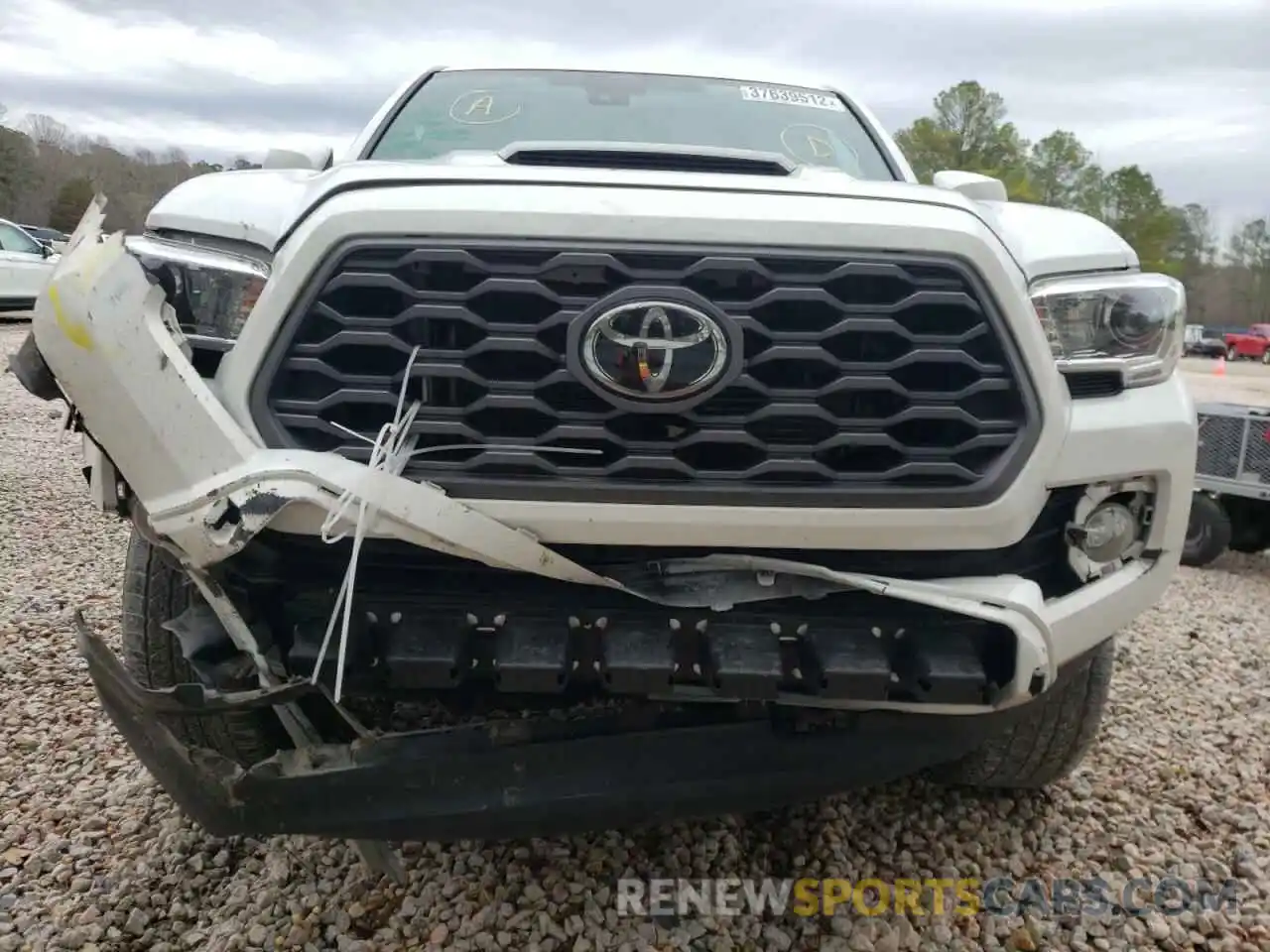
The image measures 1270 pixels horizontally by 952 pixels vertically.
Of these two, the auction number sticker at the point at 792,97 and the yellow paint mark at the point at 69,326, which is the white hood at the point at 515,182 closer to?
the yellow paint mark at the point at 69,326

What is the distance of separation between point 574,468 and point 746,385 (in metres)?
0.35

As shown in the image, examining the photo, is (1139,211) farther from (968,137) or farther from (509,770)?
(509,770)

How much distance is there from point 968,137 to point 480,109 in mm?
47713

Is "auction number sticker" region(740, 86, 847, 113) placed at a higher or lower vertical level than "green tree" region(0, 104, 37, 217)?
lower

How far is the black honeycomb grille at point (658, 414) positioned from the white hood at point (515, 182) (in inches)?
7.7

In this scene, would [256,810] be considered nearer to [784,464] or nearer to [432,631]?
[432,631]

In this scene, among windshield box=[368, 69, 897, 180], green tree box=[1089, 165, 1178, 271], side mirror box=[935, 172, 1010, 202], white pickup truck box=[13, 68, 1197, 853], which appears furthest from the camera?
green tree box=[1089, 165, 1178, 271]

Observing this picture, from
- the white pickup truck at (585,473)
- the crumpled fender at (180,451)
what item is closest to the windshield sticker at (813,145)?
the white pickup truck at (585,473)

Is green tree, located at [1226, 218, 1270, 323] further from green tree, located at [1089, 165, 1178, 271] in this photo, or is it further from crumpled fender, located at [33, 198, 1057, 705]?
crumpled fender, located at [33, 198, 1057, 705]

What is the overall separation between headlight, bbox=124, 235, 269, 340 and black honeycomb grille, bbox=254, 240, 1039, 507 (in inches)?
5.2

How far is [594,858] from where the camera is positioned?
2.46m

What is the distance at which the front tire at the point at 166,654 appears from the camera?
7.14ft

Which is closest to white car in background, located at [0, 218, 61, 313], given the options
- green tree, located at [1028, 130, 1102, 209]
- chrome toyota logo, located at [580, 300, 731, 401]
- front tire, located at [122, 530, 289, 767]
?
front tire, located at [122, 530, 289, 767]

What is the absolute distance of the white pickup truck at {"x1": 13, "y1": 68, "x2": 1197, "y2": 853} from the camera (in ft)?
5.62
